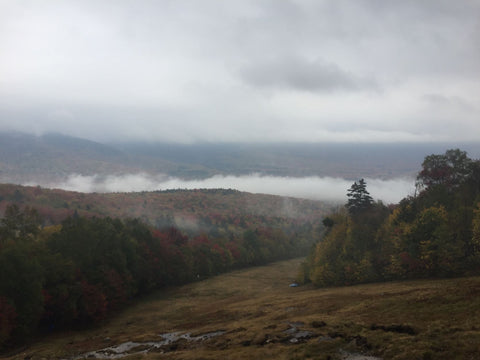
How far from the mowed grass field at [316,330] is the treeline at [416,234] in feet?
75.5

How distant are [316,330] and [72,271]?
52532 millimetres

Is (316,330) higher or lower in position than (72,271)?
lower

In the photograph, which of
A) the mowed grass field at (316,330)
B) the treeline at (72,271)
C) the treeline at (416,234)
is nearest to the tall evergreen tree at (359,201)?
the treeline at (416,234)

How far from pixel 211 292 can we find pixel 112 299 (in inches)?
1221

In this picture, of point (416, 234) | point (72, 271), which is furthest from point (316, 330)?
point (72, 271)

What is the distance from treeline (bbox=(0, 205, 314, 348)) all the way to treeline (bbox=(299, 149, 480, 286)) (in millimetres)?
46586

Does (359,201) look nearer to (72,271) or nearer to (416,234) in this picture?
(416,234)

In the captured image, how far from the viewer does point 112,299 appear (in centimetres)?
7625

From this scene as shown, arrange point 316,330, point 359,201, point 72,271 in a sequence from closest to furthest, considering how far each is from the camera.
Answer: point 316,330 → point 72,271 → point 359,201

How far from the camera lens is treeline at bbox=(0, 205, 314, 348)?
5747cm

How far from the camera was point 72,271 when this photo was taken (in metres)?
70.1

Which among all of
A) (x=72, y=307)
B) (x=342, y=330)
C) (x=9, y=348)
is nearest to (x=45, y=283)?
(x=72, y=307)

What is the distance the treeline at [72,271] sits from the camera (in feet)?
189

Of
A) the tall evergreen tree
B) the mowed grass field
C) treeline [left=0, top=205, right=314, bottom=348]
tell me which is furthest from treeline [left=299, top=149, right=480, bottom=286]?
treeline [left=0, top=205, right=314, bottom=348]
